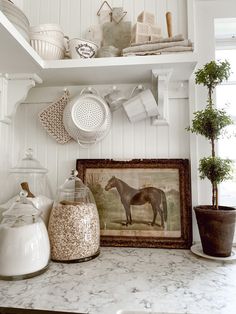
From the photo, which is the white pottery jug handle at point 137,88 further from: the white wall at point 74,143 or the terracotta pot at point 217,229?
the terracotta pot at point 217,229

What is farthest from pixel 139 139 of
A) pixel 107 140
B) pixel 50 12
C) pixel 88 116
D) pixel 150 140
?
pixel 50 12

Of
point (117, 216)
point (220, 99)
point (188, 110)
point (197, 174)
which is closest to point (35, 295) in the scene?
point (117, 216)

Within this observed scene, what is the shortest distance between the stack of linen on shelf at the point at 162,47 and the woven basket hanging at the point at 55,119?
0.38 metres

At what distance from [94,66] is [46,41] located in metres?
0.24

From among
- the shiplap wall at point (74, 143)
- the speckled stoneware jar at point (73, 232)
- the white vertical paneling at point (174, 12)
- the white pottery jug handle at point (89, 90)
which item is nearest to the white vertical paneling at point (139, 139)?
the shiplap wall at point (74, 143)

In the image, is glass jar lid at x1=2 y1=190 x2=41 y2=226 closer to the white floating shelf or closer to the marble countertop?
the marble countertop

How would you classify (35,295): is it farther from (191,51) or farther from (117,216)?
(191,51)

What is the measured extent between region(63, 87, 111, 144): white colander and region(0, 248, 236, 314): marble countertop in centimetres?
53

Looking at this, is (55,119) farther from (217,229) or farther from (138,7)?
(217,229)

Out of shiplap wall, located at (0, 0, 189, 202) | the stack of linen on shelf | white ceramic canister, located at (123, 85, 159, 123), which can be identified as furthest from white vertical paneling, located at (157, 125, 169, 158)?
the stack of linen on shelf

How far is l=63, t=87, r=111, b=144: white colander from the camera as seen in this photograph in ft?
3.73

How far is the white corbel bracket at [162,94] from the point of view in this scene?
3.60 ft

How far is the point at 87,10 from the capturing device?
4.33 ft

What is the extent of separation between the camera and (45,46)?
110cm
